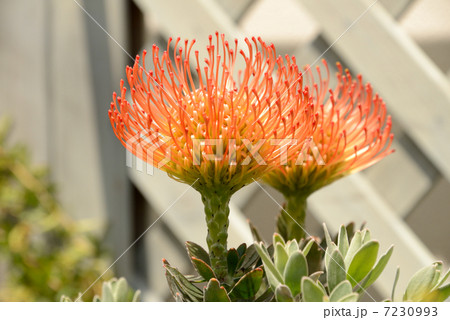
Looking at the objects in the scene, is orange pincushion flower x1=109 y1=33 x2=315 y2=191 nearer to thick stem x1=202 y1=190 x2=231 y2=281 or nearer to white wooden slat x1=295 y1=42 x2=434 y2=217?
thick stem x1=202 y1=190 x2=231 y2=281

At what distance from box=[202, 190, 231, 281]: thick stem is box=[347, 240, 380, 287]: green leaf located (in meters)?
0.05

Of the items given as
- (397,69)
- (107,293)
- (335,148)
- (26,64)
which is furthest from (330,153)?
(26,64)

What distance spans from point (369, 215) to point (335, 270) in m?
0.31

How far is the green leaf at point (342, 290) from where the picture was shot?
0.54 feet

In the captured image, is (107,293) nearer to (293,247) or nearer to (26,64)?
(293,247)

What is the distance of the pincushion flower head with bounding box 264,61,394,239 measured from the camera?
223mm

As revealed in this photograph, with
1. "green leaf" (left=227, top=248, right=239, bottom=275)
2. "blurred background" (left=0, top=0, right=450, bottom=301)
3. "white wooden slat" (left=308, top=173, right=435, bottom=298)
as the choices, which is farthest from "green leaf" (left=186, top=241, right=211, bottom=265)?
"white wooden slat" (left=308, top=173, right=435, bottom=298)

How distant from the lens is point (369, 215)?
1.54 feet

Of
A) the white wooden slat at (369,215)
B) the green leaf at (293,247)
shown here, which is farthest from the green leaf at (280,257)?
the white wooden slat at (369,215)

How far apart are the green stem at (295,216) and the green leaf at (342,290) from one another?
0.21 feet

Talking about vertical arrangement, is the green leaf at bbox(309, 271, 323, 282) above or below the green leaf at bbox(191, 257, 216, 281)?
below

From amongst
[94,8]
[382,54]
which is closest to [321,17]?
[382,54]

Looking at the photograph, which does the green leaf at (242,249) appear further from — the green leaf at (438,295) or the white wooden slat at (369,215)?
the white wooden slat at (369,215)

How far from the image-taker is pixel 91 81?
46 cm
